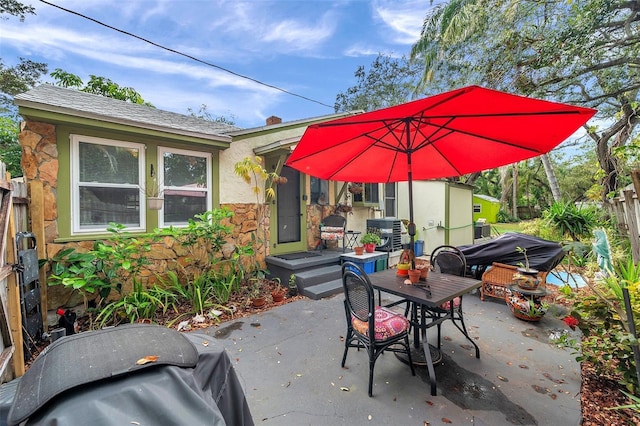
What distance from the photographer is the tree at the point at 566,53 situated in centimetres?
602

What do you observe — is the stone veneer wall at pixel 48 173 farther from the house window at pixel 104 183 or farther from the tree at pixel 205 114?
the tree at pixel 205 114

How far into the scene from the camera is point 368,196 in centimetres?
790

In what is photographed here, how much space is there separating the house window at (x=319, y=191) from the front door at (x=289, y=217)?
0.42 metres

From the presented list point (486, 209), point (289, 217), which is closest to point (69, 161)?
point (289, 217)

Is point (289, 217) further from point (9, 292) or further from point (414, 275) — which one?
point (9, 292)

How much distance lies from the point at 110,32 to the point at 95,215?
3.89 metres

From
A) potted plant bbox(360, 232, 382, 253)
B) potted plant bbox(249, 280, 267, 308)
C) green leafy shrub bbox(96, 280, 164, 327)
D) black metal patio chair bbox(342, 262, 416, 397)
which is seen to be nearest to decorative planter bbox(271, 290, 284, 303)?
potted plant bbox(249, 280, 267, 308)

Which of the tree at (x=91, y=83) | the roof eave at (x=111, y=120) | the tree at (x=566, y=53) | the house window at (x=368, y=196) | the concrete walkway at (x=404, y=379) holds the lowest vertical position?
the concrete walkway at (x=404, y=379)

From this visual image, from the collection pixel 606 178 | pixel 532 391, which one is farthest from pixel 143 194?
pixel 606 178

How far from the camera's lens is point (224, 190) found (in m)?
5.34

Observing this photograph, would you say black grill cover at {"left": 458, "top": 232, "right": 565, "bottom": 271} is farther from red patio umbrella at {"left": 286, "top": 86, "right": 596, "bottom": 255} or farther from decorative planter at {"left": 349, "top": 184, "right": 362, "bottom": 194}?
decorative planter at {"left": 349, "top": 184, "right": 362, "bottom": 194}

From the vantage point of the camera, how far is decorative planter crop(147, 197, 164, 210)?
4.25 metres

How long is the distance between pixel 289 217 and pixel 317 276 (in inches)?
68.9

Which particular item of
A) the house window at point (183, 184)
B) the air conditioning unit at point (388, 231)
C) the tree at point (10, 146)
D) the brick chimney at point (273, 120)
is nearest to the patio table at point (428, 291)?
the house window at point (183, 184)
